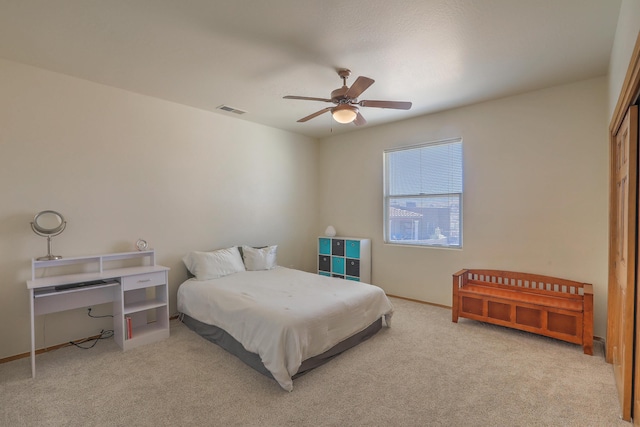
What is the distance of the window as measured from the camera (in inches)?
169

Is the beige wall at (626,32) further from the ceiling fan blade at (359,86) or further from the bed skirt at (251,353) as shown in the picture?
the bed skirt at (251,353)

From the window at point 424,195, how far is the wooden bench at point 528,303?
664 mm

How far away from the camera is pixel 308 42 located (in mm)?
2576

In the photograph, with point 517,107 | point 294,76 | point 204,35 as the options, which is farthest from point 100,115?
point 517,107

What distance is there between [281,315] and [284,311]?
0.27 feet

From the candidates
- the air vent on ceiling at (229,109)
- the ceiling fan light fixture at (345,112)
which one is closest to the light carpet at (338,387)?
the ceiling fan light fixture at (345,112)

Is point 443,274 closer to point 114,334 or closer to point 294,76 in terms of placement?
point 294,76

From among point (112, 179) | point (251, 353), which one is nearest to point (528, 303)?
point (251, 353)

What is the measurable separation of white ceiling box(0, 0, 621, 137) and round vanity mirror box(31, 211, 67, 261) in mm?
1461

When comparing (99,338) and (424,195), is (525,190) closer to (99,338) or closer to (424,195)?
(424,195)

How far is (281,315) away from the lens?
8.46 ft

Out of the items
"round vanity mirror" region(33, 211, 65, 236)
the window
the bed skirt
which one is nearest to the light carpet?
the bed skirt

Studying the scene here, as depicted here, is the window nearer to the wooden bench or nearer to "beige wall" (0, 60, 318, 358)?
the wooden bench

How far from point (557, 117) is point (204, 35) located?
3780 mm
